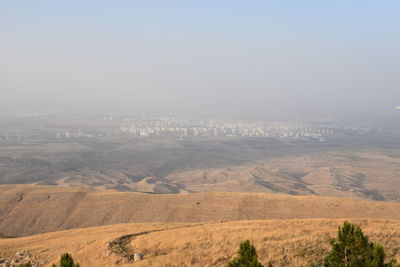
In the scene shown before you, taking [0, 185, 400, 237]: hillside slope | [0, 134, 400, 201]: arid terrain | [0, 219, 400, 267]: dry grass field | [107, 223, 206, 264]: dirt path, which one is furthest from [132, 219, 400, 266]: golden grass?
[0, 134, 400, 201]: arid terrain

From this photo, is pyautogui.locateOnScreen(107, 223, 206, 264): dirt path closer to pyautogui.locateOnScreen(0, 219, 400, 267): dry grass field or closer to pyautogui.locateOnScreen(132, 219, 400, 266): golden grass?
pyautogui.locateOnScreen(0, 219, 400, 267): dry grass field

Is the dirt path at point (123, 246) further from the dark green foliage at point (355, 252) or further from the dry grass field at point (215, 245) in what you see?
the dark green foliage at point (355, 252)

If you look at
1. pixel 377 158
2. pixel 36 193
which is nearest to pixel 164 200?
pixel 36 193

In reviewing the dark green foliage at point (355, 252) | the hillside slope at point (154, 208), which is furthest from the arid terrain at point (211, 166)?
the dark green foliage at point (355, 252)

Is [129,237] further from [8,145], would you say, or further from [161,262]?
[8,145]

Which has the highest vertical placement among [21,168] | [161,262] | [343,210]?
[161,262]

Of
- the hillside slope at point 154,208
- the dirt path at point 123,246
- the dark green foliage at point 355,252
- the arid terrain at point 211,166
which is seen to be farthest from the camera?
the arid terrain at point 211,166
